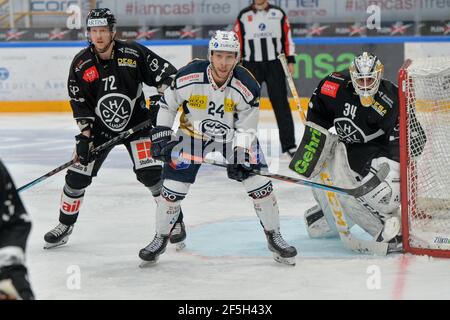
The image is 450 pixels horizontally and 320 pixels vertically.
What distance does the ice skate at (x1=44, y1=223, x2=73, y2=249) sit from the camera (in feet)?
14.5

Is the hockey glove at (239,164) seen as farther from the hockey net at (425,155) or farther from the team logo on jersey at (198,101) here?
the hockey net at (425,155)

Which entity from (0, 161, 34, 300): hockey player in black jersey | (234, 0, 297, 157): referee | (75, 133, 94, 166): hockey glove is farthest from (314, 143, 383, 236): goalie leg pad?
(234, 0, 297, 157): referee

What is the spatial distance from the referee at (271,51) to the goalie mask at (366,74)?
3.05 m

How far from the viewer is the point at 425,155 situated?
13.9 ft

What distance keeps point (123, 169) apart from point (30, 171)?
2.28 feet

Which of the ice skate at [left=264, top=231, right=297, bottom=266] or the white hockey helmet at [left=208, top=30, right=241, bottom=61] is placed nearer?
the white hockey helmet at [left=208, top=30, right=241, bottom=61]

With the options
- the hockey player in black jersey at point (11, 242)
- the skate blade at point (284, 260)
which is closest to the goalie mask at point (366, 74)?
the skate blade at point (284, 260)

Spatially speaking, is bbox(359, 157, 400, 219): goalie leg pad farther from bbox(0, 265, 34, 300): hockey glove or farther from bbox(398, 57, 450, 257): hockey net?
bbox(0, 265, 34, 300): hockey glove

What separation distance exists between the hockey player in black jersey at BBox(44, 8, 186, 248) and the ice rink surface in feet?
0.83

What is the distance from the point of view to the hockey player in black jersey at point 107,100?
4285mm

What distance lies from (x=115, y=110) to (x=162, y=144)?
567 millimetres

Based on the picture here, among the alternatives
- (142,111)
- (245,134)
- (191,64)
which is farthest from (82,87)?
(245,134)
